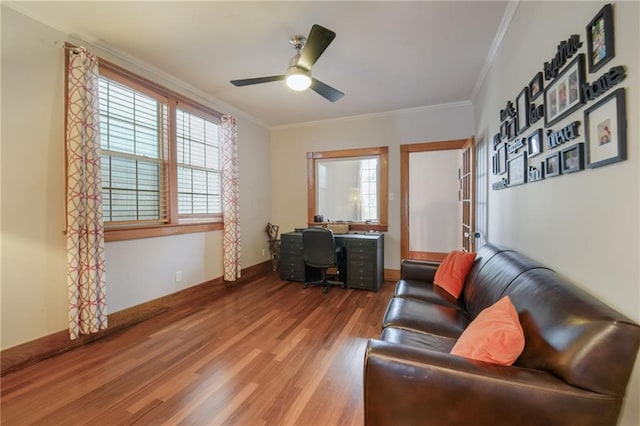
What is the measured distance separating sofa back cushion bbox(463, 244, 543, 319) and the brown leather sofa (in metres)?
0.20

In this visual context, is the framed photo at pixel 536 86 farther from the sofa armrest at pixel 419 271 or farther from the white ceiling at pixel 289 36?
the sofa armrest at pixel 419 271

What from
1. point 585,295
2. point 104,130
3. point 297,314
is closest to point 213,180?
point 104,130

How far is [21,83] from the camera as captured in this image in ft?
6.47

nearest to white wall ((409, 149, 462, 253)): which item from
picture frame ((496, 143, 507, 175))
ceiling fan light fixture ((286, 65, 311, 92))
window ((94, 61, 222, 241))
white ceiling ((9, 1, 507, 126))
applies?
white ceiling ((9, 1, 507, 126))

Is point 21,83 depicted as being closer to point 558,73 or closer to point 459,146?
point 558,73

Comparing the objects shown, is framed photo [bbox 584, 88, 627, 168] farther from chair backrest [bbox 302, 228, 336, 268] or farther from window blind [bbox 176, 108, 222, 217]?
window blind [bbox 176, 108, 222, 217]

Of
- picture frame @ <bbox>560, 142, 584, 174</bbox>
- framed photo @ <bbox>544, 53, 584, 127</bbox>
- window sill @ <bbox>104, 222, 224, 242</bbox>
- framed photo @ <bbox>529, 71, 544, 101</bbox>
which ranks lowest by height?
window sill @ <bbox>104, 222, 224, 242</bbox>

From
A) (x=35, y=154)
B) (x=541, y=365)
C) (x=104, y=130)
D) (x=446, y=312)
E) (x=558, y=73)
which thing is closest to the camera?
(x=541, y=365)

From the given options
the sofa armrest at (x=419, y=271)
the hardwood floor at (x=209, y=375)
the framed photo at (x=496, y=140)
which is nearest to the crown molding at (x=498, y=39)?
the framed photo at (x=496, y=140)

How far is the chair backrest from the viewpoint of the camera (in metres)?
3.63

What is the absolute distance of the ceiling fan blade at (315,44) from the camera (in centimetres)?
182

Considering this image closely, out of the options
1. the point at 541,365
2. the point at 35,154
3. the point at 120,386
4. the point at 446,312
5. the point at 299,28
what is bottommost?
the point at 120,386

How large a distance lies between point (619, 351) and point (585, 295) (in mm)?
264

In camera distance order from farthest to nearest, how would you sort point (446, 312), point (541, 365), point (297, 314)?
1. point (297, 314)
2. point (446, 312)
3. point (541, 365)
